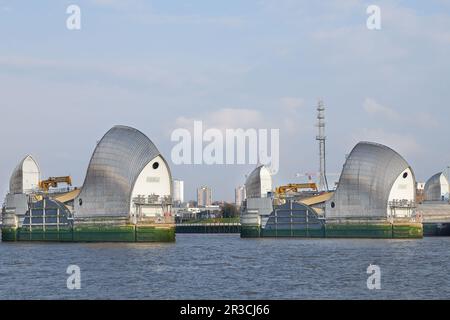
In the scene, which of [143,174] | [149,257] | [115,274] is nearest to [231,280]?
[115,274]

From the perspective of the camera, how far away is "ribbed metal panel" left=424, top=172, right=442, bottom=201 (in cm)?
16362

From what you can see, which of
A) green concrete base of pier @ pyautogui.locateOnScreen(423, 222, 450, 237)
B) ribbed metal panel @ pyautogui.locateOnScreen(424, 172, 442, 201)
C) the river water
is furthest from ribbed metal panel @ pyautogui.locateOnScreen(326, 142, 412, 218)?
ribbed metal panel @ pyautogui.locateOnScreen(424, 172, 442, 201)

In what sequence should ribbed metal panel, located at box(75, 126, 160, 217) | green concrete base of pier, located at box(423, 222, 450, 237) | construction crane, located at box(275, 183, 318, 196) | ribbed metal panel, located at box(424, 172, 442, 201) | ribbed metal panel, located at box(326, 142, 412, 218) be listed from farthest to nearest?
ribbed metal panel, located at box(424, 172, 442, 201), green concrete base of pier, located at box(423, 222, 450, 237), construction crane, located at box(275, 183, 318, 196), ribbed metal panel, located at box(326, 142, 412, 218), ribbed metal panel, located at box(75, 126, 160, 217)

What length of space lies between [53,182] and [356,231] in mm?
42662

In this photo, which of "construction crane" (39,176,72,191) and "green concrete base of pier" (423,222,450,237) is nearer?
"construction crane" (39,176,72,191)

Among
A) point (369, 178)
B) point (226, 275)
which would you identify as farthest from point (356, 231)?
point (226, 275)

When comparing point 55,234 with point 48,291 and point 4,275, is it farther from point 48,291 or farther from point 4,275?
point 48,291

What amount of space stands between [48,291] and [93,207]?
2108 inches

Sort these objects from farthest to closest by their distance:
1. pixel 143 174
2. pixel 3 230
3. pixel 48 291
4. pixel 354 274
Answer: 1. pixel 3 230
2. pixel 143 174
3. pixel 354 274
4. pixel 48 291

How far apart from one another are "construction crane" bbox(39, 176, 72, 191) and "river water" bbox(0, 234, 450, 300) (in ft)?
138

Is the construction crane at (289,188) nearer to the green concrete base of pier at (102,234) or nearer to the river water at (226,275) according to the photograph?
the green concrete base of pier at (102,234)

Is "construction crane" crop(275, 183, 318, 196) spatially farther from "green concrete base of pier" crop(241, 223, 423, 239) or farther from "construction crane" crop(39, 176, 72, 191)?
"construction crane" crop(39, 176, 72, 191)
